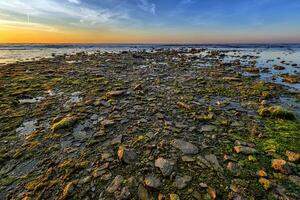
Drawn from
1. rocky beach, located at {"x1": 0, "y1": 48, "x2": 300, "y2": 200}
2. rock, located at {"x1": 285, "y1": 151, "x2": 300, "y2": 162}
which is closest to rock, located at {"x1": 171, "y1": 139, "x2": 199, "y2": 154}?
rocky beach, located at {"x1": 0, "y1": 48, "x2": 300, "y2": 200}

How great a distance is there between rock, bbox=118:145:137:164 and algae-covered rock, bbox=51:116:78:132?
2.58 metres

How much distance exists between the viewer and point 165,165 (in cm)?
464

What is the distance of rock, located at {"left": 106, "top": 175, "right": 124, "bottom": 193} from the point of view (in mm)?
3993

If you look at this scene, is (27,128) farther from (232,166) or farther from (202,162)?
(232,166)

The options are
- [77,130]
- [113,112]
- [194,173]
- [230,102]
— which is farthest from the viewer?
[230,102]

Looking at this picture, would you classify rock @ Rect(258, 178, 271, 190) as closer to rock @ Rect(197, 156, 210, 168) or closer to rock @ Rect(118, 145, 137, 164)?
rock @ Rect(197, 156, 210, 168)

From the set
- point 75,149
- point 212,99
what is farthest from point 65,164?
point 212,99

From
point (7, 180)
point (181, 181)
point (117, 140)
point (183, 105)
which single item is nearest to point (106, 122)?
point (117, 140)

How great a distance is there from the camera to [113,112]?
797cm

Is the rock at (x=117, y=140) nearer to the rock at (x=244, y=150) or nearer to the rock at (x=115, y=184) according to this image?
the rock at (x=115, y=184)

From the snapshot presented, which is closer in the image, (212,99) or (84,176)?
(84,176)

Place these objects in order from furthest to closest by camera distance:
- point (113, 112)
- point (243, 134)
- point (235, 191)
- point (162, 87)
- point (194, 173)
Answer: point (162, 87), point (113, 112), point (243, 134), point (194, 173), point (235, 191)

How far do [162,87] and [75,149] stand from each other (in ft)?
24.7

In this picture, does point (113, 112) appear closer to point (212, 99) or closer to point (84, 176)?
point (84, 176)
